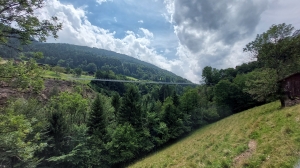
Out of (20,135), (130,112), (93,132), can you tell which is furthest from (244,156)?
(130,112)

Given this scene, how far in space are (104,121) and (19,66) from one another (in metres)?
21.4

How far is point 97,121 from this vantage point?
2641cm

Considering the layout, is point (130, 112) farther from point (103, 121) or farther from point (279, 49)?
point (279, 49)

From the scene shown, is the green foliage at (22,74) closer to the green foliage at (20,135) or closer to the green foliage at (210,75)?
the green foliage at (20,135)

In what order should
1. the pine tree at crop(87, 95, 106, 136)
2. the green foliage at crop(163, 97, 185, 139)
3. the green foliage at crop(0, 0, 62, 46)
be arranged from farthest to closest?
the green foliage at crop(163, 97, 185, 139) < the pine tree at crop(87, 95, 106, 136) < the green foliage at crop(0, 0, 62, 46)

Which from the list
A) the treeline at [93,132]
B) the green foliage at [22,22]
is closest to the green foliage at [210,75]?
the treeline at [93,132]

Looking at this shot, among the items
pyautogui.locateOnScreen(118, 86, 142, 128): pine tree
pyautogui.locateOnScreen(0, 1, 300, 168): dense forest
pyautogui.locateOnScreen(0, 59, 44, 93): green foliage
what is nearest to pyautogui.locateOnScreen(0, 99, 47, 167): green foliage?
pyautogui.locateOnScreen(0, 1, 300, 168): dense forest

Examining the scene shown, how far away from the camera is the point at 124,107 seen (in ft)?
99.5

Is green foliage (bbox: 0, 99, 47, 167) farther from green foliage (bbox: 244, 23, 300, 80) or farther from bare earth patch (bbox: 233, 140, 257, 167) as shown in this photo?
green foliage (bbox: 244, 23, 300, 80)

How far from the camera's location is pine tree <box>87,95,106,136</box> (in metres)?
25.7

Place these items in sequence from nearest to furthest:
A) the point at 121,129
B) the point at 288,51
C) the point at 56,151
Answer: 1. the point at 288,51
2. the point at 56,151
3. the point at 121,129

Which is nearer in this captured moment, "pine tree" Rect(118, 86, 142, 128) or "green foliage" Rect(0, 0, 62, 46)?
"green foliage" Rect(0, 0, 62, 46)

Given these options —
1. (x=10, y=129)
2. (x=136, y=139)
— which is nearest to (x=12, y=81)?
(x=10, y=129)

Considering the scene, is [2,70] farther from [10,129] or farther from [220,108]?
[220,108]
